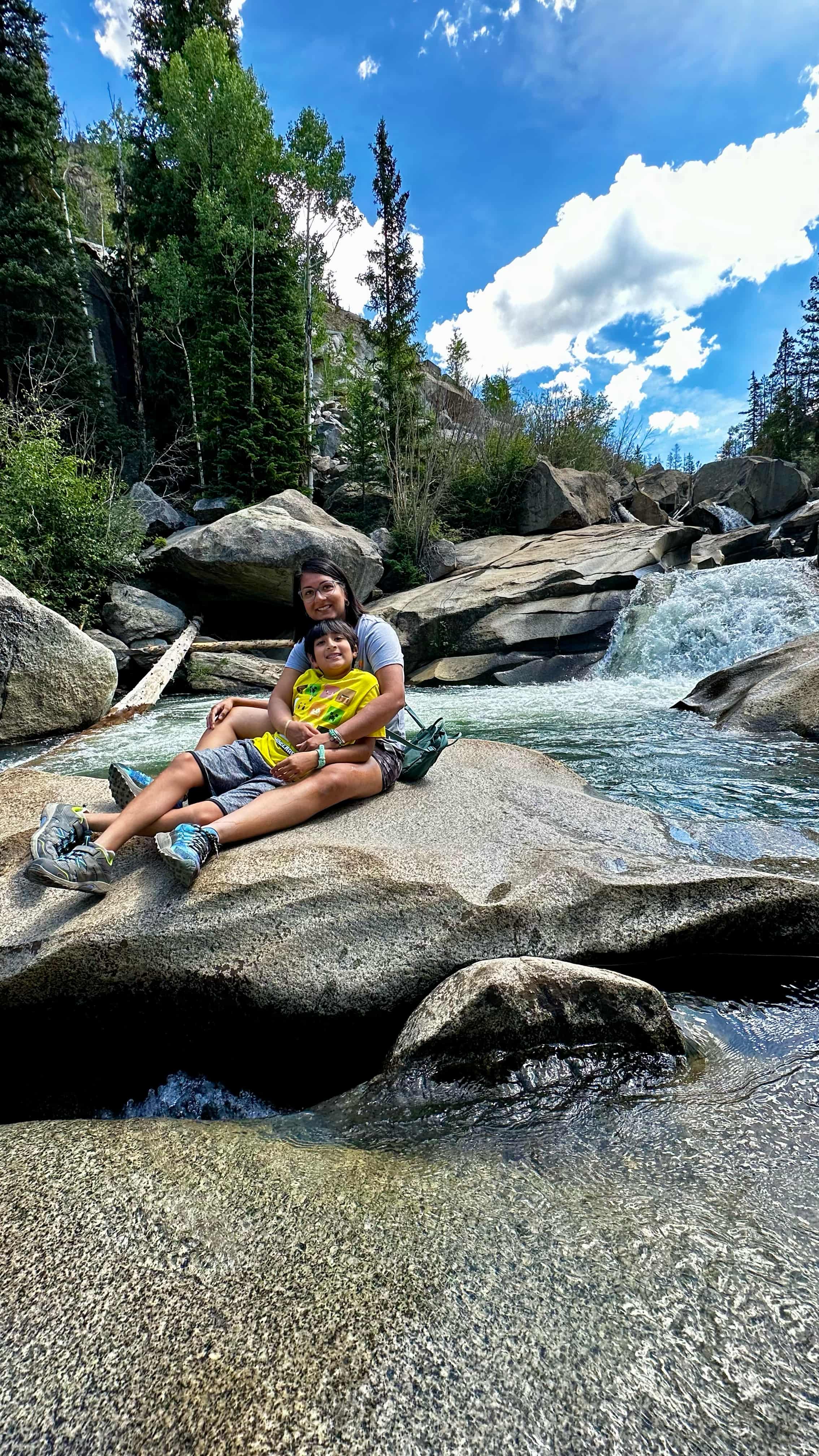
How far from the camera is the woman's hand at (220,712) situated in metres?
3.53

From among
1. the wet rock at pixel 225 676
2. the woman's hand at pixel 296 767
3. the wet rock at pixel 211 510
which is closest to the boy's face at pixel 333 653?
the woman's hand at pixel 296 767

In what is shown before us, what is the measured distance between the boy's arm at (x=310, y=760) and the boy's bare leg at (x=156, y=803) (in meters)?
0.39

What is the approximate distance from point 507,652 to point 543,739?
6.44 meters

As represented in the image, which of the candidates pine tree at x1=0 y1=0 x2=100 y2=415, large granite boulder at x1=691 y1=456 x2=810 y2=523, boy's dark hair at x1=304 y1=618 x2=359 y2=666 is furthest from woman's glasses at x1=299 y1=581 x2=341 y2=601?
large granite boulder at x1=691 y1=456 x2=810 y2=523

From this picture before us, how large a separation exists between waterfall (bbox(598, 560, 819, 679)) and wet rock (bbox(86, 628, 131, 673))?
9200mm

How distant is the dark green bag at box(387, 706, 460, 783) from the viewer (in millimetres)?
3412

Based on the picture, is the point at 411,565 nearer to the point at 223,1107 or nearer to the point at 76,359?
the point at 76,359

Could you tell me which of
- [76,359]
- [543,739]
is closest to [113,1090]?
[543,739]

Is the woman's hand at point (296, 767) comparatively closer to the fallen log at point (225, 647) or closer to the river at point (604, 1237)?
the river at point (604, 1237)

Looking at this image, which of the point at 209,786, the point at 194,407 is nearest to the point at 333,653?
the point at 209,786

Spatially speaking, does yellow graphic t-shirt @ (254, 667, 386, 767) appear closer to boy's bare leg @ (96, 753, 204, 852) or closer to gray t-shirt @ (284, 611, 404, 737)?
gray t-shirt @ (284, 611, 404, 737)

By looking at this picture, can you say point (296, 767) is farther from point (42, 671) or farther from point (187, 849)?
point (42, 671)

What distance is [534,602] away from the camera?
13898 millimetres

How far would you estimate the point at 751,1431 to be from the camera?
97 centimetres
